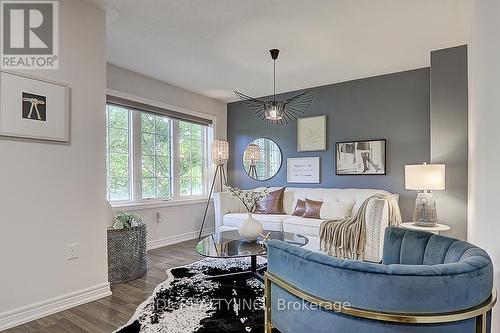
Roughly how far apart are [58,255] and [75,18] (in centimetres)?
194

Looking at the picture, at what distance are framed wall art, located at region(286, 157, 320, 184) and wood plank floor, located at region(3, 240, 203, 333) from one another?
2601mm

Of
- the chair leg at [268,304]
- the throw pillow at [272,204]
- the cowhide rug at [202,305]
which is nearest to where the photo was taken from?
the chair leg at [268,304]

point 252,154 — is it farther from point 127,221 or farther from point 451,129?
point 451,129

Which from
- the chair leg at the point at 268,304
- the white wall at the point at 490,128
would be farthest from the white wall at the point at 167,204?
the white wall at the point at 490,128

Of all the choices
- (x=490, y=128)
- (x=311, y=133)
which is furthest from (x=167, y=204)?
(x=490, y=128)

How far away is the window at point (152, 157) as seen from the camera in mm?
3959

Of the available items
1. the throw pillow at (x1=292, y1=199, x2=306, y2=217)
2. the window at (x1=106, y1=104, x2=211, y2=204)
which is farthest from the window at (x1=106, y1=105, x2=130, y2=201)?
the throw pillow at (x1=292, y1=199, x2=306, y2=217)

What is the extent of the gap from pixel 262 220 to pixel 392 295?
10.6ft

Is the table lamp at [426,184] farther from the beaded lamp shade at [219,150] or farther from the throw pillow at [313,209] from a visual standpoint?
the beaded lamp shade at [219,150]

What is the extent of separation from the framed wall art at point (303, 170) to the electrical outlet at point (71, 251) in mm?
3394

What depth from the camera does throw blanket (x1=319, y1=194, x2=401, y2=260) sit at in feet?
10.5

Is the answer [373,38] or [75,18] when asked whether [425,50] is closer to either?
[373,38]

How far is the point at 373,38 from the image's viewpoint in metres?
3.04

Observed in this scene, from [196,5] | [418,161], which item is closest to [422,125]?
[418,161]
